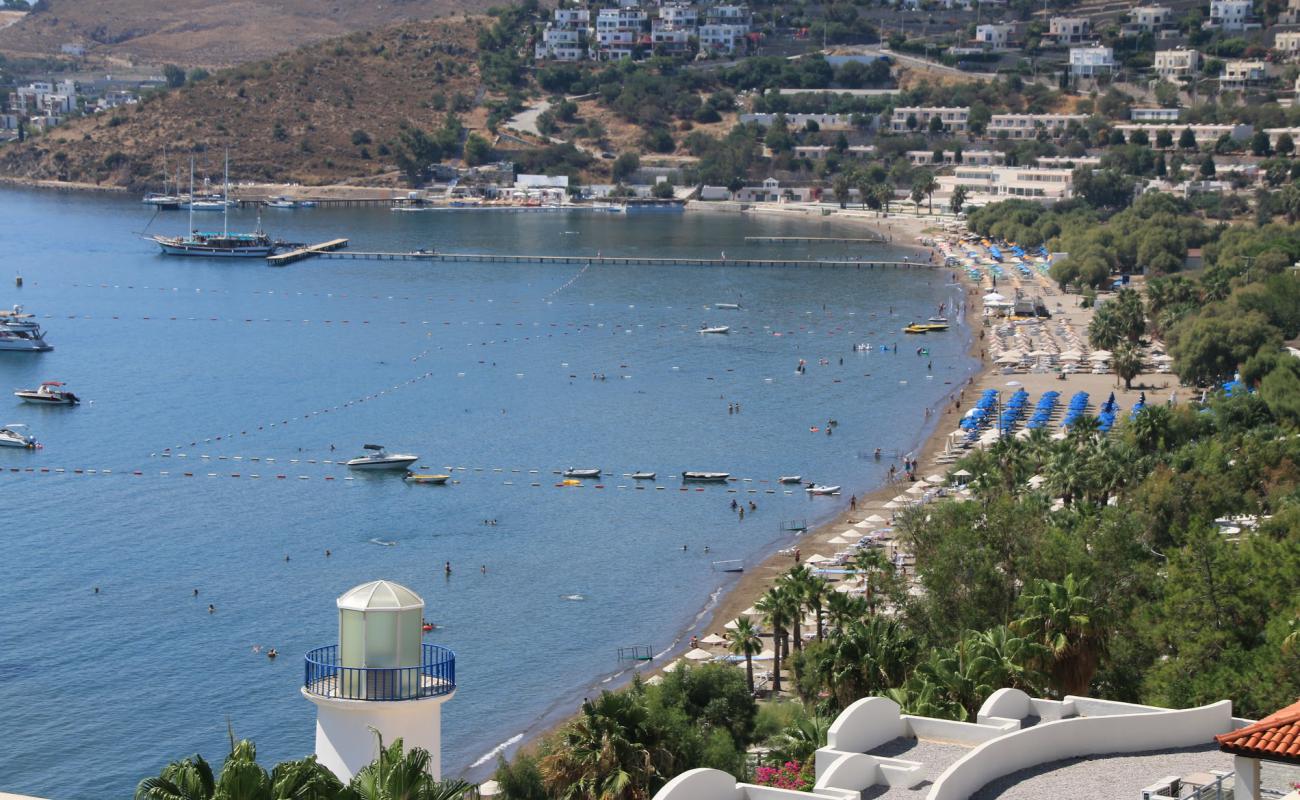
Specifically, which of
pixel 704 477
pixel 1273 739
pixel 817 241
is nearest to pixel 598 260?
pixel 817 241

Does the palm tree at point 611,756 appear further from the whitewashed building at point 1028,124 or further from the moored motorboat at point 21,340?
the whitewashed building at point 1028,124

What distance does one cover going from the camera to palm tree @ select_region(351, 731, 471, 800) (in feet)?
48.0

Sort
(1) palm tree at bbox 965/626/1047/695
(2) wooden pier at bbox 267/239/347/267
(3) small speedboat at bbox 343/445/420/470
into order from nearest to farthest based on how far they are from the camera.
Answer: (1) palm tree at bbox 965/626/1047/695, (3) small speedboat at bbox 343/445/420/470, (2) wooden pier at bbox 267/239/347/267

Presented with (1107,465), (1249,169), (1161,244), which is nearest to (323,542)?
(1107,465)

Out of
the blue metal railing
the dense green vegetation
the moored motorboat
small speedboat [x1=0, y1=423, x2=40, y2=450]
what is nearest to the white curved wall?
the blue metal railing

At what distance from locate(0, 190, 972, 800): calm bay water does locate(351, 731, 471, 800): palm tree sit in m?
26.1

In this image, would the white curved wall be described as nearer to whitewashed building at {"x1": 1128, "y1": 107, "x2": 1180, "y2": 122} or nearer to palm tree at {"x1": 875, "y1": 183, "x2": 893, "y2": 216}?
palm tree at {"x1": 875, "y1": 183, "x2": 893, "y2": 216}

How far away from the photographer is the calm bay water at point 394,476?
150ft

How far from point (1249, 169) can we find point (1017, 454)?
119248mm

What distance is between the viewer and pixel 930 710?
2553cm

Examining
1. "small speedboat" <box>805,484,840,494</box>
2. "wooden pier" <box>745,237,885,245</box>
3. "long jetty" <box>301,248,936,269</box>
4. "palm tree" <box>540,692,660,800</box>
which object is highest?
"palm tree" <box>540,692,660,800</box>

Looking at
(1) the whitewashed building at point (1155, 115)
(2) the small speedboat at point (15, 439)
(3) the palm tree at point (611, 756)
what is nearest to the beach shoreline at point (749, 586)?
(3) the palm tree at point (611, 756)

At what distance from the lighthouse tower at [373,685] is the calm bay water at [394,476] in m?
25.2

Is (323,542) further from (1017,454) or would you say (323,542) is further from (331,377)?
(331,377)
